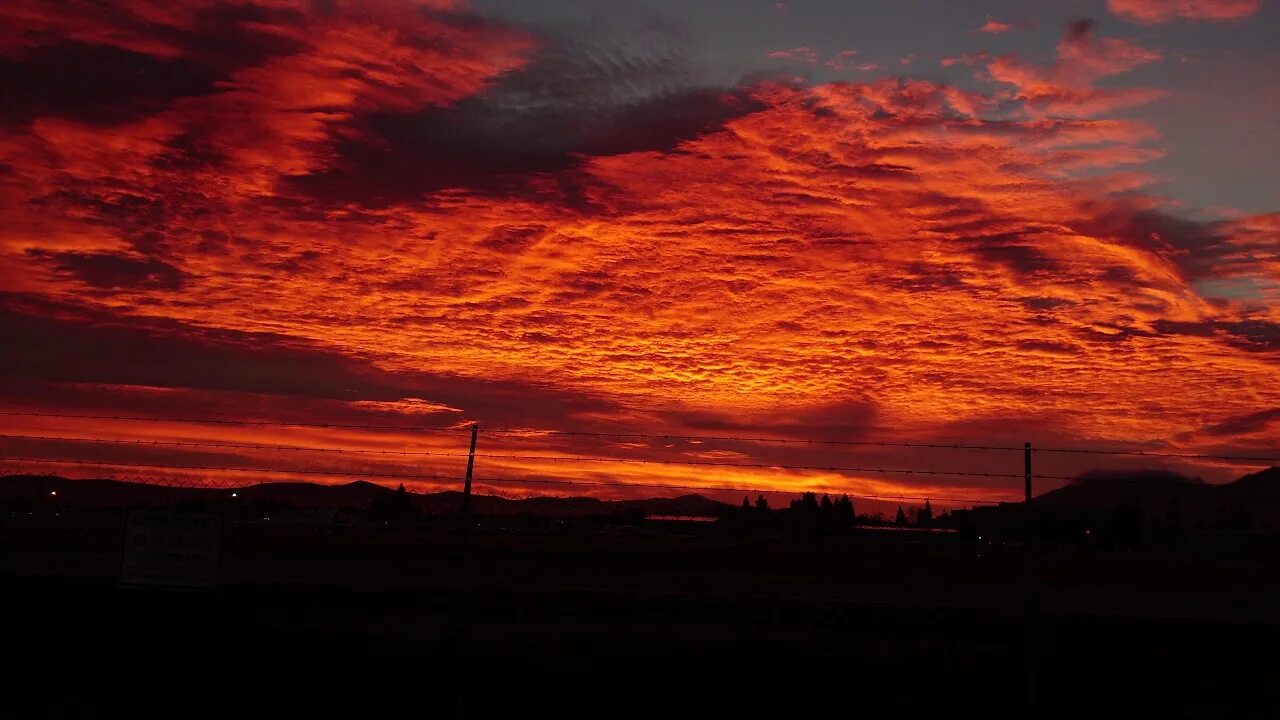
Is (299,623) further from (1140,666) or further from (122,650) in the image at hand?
(1140,666)

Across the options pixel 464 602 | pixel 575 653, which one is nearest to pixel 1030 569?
pixel 575 653

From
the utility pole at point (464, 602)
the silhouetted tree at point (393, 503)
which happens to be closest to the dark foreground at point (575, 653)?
the utility pole at point (464, 602)

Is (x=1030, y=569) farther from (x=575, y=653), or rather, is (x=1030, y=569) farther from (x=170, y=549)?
(x=170, y=549)

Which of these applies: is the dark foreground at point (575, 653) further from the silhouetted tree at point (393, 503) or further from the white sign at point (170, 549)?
the silhouetted tree at point (393, 503)

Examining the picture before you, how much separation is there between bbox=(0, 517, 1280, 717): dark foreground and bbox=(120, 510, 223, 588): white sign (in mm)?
1064

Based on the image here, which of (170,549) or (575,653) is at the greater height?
(170,549)

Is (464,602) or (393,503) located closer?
(464,602)

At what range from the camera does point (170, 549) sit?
1217 centimetres

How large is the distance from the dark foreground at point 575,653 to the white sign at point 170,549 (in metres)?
1.06

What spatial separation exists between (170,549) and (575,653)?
5.05 m

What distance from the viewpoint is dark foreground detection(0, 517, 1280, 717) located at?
1122 centimetres

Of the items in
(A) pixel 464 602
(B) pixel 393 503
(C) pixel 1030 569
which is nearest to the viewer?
(C) pixel 1030 569

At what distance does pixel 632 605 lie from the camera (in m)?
17.9

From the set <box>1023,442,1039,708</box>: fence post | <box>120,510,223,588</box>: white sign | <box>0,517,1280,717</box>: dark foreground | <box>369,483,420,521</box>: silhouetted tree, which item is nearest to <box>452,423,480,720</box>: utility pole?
<box>0,517,1280,717</box>: dark foreground
